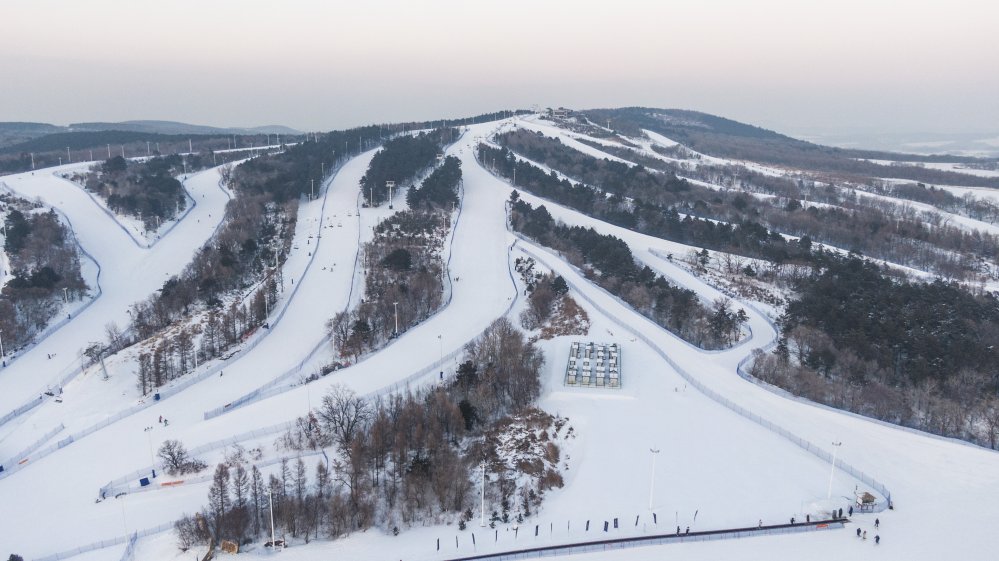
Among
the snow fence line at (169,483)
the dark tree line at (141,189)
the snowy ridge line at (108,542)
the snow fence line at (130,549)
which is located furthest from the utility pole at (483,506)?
the dark tree line at (141,189)

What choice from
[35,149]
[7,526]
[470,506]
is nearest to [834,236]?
[470,506]

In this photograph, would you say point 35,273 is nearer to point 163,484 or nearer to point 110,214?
point 110,214

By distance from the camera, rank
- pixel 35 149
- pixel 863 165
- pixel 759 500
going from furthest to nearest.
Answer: pixel 863 165
pixel 35 149
pixel 759 500

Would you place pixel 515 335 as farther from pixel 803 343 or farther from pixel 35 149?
pixel 35 149

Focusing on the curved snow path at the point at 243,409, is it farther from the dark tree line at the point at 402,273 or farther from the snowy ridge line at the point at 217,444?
the dark tree line at the point at 402,273

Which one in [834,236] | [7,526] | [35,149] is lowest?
[7,526]

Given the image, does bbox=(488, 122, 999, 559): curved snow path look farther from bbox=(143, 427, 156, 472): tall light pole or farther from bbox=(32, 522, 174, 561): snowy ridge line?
bbox=(143, 427, 156, 472): tall light pole
